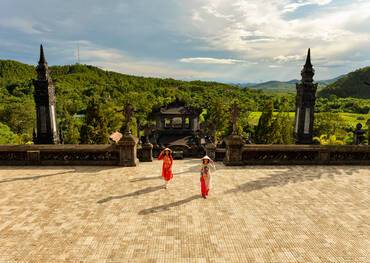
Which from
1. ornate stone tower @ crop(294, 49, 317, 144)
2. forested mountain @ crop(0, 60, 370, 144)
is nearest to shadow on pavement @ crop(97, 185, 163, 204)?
forested mountain @ crop(0, 60, 370, 144)

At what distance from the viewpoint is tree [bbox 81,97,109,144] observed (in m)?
34.3

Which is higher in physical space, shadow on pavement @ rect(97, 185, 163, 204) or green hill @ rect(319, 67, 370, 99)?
green hill @ rect(319, 67, 370, 99)

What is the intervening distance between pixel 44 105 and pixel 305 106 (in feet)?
62.8

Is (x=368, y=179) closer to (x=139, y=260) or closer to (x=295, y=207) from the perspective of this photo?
(x=295, y=207)

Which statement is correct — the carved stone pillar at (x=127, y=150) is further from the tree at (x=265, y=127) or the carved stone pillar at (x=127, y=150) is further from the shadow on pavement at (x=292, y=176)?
the tree at (x=265, y=127)

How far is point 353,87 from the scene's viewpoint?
118 metres

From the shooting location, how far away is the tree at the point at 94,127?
3434 cm

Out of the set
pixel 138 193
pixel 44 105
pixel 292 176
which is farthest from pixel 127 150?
pixel 44 105

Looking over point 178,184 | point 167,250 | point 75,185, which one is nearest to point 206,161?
point 178,184

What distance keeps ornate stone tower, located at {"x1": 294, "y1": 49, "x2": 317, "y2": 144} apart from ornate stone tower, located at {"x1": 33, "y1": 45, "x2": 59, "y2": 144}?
60.0 ft

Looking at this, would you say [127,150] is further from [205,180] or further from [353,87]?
[353,87]

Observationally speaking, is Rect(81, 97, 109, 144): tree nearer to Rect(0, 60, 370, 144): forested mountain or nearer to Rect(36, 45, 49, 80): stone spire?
Rect(0, 60, 370, 144): forested mountain

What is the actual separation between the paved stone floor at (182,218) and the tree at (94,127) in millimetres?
22019

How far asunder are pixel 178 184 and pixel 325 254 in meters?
6.11
